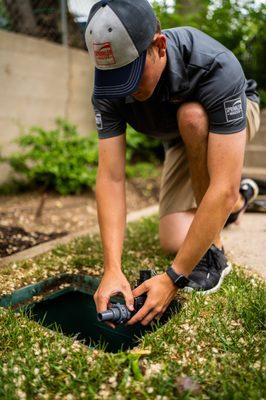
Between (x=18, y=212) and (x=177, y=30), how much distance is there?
7.72ft

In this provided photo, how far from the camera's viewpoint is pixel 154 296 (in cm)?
165

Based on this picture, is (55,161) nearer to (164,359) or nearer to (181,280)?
(181,280)

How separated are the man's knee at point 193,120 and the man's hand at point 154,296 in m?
0.66

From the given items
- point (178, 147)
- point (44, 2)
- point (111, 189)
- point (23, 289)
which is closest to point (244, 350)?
point (111, 189)

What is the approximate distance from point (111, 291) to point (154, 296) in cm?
18

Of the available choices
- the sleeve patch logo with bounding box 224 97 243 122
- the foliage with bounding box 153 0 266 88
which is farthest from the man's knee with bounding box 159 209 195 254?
the foliage with bounding box 153 0 266 88

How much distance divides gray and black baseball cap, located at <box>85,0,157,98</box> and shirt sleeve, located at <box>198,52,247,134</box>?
0.33 meters

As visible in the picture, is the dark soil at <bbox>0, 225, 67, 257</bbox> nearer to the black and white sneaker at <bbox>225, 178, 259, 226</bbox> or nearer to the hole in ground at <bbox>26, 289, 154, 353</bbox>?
the hole in ground at <bbox>26, 289, 154, 353</bbox>

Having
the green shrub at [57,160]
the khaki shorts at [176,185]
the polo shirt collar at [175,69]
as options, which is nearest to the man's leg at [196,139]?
the polo shirt collar at [175,69]

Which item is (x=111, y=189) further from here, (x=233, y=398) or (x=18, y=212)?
(x=18, y=212)

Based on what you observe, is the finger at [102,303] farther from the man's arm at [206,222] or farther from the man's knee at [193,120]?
the man's knee at [193,120]

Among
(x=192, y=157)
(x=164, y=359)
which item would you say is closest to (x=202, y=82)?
(x=192, y=157)

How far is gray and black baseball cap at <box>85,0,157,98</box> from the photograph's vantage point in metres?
1.53

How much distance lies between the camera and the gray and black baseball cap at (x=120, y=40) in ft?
5.02
